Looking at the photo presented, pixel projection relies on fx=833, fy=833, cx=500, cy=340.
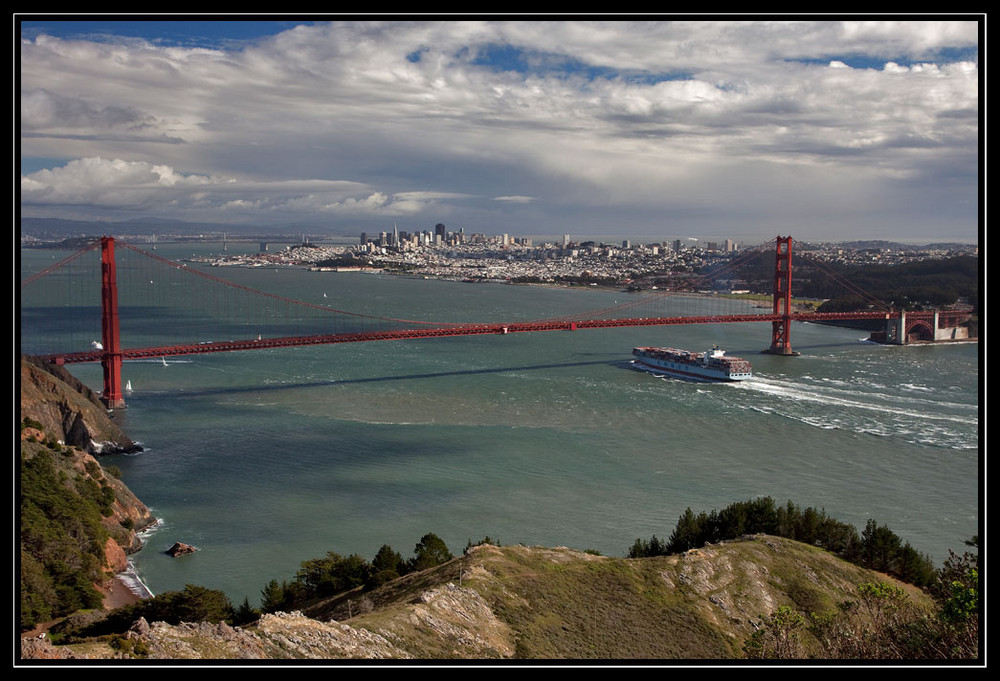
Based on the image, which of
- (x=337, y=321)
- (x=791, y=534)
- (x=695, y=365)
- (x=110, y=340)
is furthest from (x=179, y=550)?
(x=337, y=321)

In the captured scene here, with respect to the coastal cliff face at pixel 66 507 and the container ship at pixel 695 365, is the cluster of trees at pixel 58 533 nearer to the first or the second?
the coastal cliff face at pixel 66 507

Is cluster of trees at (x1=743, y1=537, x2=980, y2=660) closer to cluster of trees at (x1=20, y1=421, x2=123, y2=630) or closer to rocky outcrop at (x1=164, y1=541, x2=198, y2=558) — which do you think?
cluster of trees at (x1=20, y1=421, x2=123, y2=630)

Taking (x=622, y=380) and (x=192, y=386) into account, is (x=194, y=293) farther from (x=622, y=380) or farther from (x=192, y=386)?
(x=622, y=380)

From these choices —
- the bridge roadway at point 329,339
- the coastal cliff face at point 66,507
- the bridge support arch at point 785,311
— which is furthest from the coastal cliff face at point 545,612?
the bridge support arch at point 785,311
